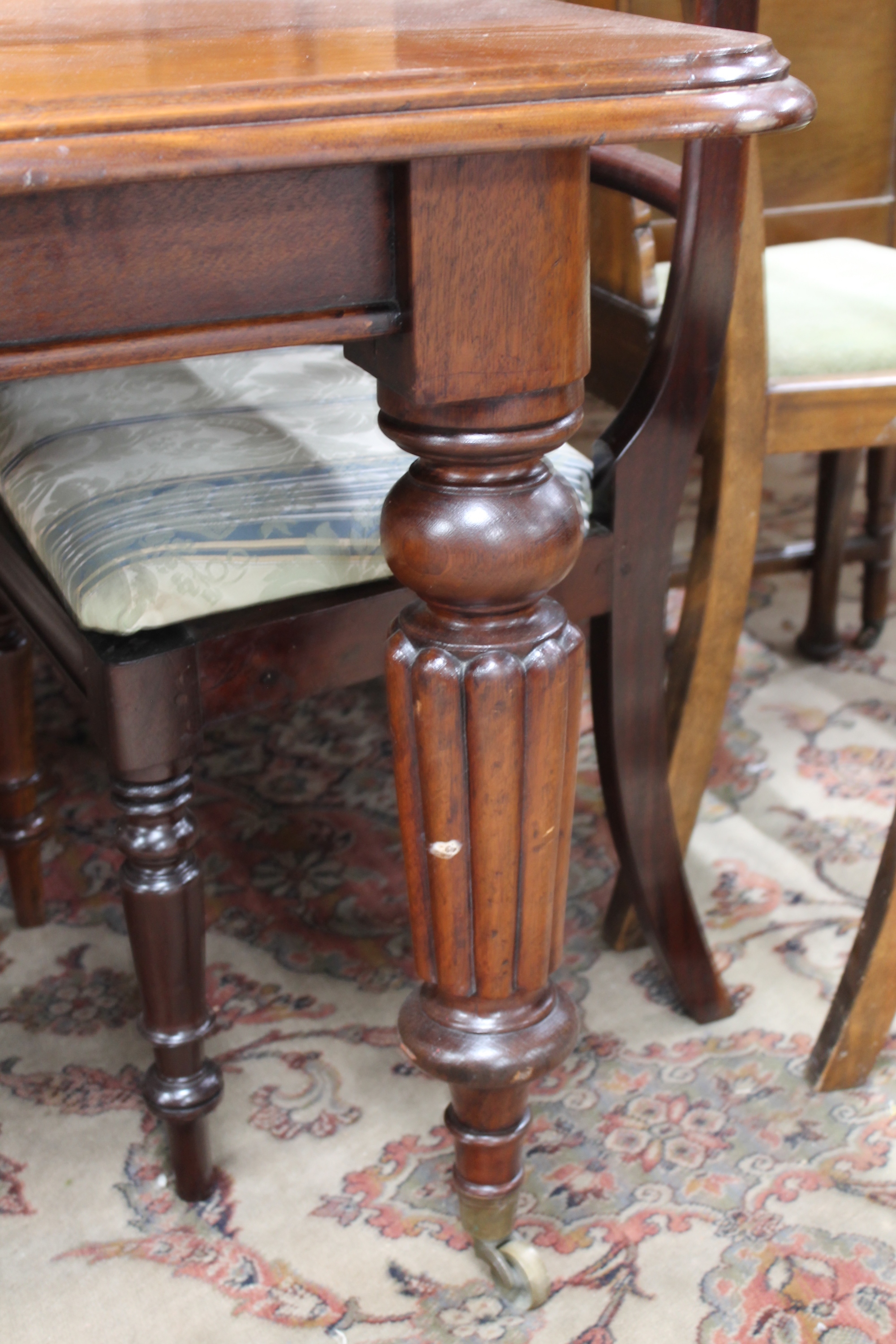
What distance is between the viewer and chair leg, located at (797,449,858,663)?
6.10 feet

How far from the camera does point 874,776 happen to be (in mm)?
1663

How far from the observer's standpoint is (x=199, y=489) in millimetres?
888

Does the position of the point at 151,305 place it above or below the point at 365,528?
above

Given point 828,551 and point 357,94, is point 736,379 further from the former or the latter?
point 828,551

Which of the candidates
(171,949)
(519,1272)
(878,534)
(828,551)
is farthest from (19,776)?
(878,534)

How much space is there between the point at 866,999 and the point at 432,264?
0.79m

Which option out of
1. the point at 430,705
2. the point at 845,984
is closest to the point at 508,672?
the point at 430,705

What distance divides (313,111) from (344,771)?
122cm

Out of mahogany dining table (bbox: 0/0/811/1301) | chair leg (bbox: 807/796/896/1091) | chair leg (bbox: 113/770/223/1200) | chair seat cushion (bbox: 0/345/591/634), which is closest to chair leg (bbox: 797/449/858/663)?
chair leg (bbox: 807/796/896/1091)

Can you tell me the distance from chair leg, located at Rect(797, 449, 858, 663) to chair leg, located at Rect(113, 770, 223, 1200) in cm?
124

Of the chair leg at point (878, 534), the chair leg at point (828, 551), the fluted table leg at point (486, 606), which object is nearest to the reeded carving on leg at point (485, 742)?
the fluted table leg at point (486, 606)

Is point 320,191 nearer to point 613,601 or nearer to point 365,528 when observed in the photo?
point 365,528

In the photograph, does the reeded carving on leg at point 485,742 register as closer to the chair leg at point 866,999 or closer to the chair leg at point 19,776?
the chair leg at point 866,999

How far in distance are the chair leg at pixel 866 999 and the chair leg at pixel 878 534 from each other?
958 mm
